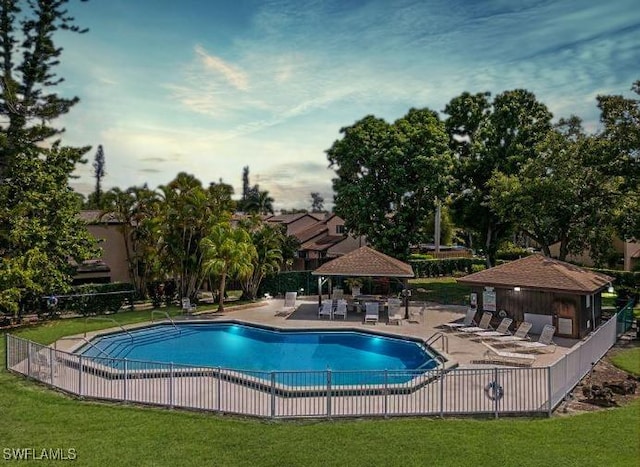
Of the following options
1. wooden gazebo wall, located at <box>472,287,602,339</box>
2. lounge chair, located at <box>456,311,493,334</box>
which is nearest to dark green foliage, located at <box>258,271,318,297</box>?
wooden gazebo wall, located at <box>472,287,602,339</box>

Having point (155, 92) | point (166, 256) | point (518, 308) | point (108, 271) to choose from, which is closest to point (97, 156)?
point (108, 271)

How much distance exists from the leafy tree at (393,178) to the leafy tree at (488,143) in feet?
8.36

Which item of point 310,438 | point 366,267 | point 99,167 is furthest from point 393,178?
point 99,167

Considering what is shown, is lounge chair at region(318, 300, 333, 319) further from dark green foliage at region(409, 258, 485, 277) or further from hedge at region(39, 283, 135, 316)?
dark green foliage at region(409, 258, 485, 277)

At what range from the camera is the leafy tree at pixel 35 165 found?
22047 millimetres

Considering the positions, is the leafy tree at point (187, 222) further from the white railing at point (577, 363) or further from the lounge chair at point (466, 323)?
the white railing at point (577, 363)

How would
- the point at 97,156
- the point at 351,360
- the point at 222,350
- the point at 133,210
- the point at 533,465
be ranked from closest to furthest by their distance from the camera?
the point at 533,465, the point at 351,360, the point at 222,350, the point at 133,210, the point at 97,156

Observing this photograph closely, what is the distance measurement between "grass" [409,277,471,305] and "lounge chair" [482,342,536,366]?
1245cm

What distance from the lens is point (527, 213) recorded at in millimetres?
27656

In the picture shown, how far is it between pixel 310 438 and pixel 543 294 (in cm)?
1477

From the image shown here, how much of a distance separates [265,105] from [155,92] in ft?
14.2

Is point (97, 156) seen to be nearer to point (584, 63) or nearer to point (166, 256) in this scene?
point (166, 256)

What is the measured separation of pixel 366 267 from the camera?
83.7ft

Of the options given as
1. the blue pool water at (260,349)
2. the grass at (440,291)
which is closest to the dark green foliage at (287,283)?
the grass at (440,291)
